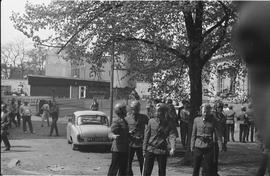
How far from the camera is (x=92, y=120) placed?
17359 mm

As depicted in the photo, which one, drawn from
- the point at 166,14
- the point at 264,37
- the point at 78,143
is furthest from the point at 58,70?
the point at 264,37

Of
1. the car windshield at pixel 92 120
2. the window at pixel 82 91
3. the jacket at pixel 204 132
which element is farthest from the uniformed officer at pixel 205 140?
the window at pixel 82 91

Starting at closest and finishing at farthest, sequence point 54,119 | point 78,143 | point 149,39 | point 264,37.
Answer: point 264,37
point 149,39
point 78,143
point 54,119

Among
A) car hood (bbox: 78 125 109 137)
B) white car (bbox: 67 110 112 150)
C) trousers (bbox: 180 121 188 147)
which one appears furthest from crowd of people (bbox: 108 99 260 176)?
car hood (bbox: 78 125 109 137)

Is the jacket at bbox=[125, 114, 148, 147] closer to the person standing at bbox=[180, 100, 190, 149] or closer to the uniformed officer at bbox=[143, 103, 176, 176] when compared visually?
the uniformed officer at bbox=[143, 103, 176, 176]

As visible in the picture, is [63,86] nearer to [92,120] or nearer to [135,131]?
A: [92,120]

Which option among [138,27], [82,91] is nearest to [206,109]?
[138,27]

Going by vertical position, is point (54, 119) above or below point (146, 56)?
below

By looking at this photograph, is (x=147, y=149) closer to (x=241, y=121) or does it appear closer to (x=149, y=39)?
(x=149, y=39)

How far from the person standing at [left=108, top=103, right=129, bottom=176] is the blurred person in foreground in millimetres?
8015

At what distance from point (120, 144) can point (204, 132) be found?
1.67 metres

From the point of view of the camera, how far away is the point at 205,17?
11883 millimetres

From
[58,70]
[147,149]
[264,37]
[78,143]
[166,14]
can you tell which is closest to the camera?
[264,37]

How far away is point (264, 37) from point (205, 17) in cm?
1165
